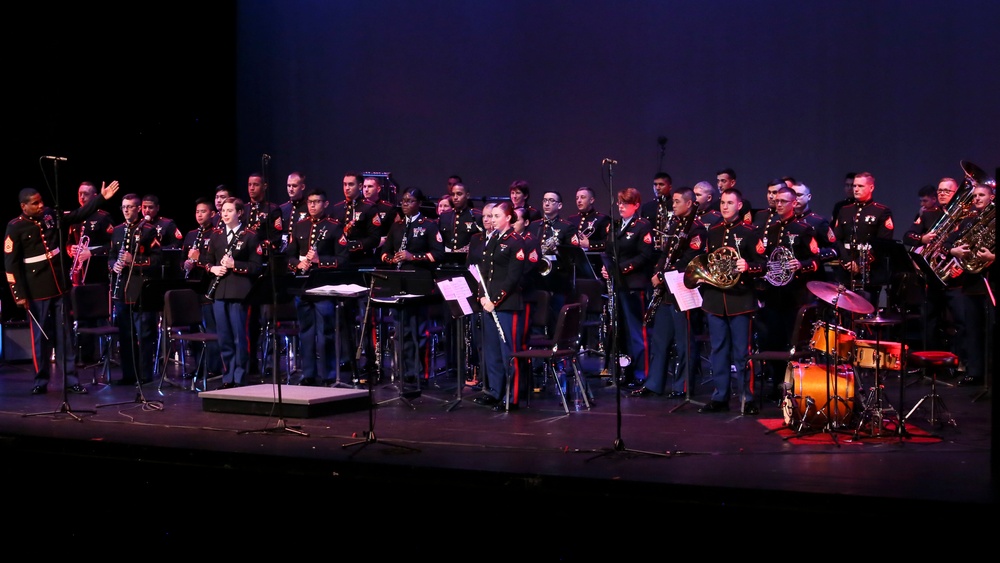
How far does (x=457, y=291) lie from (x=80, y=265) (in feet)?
19.6

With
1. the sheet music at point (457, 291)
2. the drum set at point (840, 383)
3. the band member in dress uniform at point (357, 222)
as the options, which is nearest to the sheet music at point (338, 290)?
the sheet music at point (457, 291)

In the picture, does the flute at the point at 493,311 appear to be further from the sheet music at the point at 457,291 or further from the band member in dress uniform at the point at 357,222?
the band member in dress uniform at the point at 357,222

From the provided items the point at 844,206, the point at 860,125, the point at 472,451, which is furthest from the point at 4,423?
the point at 860,125

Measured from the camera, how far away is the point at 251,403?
9078 mm

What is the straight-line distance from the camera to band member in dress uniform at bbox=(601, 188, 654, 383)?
34.7 feet

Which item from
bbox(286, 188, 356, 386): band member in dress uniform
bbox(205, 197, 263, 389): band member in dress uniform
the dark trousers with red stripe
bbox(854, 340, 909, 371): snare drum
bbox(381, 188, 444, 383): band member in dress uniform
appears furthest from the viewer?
bbox(381, 188, 444, 383): band member in dress uniform

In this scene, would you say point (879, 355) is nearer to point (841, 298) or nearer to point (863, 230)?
point (841, 298)

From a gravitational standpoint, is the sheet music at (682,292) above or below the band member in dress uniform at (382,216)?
below

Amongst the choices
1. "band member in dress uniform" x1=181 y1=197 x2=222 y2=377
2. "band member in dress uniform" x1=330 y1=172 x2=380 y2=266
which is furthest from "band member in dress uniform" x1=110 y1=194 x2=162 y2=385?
"band member in dress uniform" x1=330 y1=172 x2=380 y2=266

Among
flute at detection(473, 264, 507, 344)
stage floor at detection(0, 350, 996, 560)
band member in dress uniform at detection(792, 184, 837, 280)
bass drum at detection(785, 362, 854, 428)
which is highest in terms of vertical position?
band member in dress uniform at detection(792, 184, 837, 280)

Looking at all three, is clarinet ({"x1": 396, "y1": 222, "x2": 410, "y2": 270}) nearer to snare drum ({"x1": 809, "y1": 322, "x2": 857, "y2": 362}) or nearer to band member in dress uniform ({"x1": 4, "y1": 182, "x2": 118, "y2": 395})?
band member in dress uniform ({"x1": 4, "y1": 182, "x2": 118, "y2": 395})

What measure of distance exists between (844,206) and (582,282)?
3.02m

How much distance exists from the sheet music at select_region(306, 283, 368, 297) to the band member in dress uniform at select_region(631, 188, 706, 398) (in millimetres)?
2809

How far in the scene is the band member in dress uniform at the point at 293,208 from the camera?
38.2 feet
